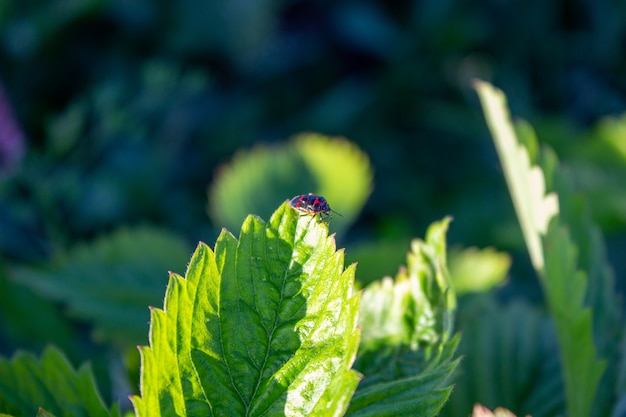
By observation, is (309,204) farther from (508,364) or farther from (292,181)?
(292,181)

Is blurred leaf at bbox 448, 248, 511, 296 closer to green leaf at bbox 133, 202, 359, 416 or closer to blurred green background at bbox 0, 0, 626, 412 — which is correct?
green leaf at bbox 133, 202, 359, 416

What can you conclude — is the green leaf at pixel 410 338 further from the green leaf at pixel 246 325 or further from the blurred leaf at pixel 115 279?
the blurred leaf at pixel 115 279

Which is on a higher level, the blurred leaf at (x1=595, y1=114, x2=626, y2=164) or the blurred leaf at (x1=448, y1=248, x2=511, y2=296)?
the blurred leaf at (x1=595, y1=114, x2=626, y2=164)

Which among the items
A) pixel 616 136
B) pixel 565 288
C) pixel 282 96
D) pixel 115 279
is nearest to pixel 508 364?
pixel 565 288

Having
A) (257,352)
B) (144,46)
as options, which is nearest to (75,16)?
(144,46)

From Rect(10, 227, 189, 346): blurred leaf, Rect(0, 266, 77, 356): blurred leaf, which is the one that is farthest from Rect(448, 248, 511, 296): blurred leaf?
Rect(0, 266, 77, 356): blurred leaf
